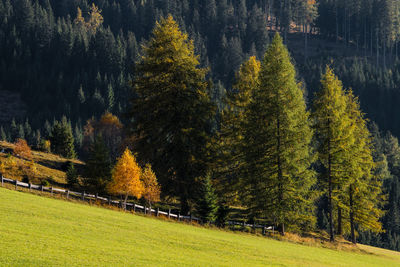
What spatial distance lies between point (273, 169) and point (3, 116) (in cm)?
13217

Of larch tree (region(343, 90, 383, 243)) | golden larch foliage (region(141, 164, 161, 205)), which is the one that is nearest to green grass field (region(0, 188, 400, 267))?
golden larch foliage (region(141, 164, 161, 205))

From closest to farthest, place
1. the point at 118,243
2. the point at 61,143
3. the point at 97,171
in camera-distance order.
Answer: the point at 118,243
the point at 97,171
the point at 61,143

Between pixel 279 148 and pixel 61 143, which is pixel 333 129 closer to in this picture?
pixel 279 148

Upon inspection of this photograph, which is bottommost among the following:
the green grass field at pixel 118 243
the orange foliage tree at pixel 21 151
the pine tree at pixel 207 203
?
the green grass field at pixel 118 243

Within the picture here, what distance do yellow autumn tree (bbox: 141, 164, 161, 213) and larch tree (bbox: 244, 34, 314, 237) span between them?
8725 millimetres

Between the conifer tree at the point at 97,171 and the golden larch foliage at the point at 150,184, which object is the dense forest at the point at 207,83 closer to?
the conifer tree at the point at 97,171

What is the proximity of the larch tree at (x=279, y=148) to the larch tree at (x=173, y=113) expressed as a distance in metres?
4.65

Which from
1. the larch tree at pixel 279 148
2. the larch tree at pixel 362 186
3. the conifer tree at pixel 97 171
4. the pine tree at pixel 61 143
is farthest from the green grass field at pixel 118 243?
the pine tree at pixel 61 143

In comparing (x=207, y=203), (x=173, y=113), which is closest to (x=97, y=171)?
(x=173, y=113)

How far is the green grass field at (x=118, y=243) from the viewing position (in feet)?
60.0

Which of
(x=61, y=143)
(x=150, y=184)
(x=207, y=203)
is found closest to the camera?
(x=207, y=203)

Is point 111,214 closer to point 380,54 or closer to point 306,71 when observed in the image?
point 306,71

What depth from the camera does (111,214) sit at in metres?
32.2

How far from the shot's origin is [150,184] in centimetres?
4147
